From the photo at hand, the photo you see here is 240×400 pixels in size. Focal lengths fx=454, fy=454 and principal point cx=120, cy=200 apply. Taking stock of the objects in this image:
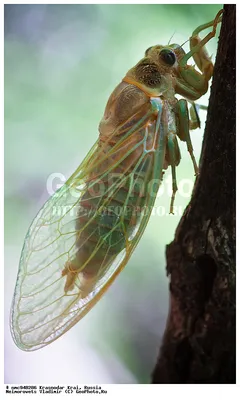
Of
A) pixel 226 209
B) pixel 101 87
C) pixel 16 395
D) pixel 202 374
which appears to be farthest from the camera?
pixel 101 87

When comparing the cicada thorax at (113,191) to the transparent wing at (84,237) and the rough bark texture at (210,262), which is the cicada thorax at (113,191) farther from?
the rough bark texture at (210,262)

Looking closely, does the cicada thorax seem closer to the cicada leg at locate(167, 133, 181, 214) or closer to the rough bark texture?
the cicada leg at locate(167, 133, 181, 214)

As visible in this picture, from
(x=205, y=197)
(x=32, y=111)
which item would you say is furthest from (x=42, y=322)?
(x=32, y=111)

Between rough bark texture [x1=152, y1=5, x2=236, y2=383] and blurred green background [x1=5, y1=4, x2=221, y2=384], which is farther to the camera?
blurred green background [x1=5, y1=4, x2=221, y2=384]

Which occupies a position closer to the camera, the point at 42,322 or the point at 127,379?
the point at 42,322

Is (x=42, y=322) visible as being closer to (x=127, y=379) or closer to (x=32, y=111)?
(x=127, y=379)

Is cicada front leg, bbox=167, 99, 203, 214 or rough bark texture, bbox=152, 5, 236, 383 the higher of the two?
cicada front leg, bbox=167, 99, 203, 214

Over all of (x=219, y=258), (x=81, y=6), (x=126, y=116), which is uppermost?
(x=81, y=6)

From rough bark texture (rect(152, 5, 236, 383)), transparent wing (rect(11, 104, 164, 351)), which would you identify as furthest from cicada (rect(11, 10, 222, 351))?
rough bark texture (rect(152, 5, 236, 383))
